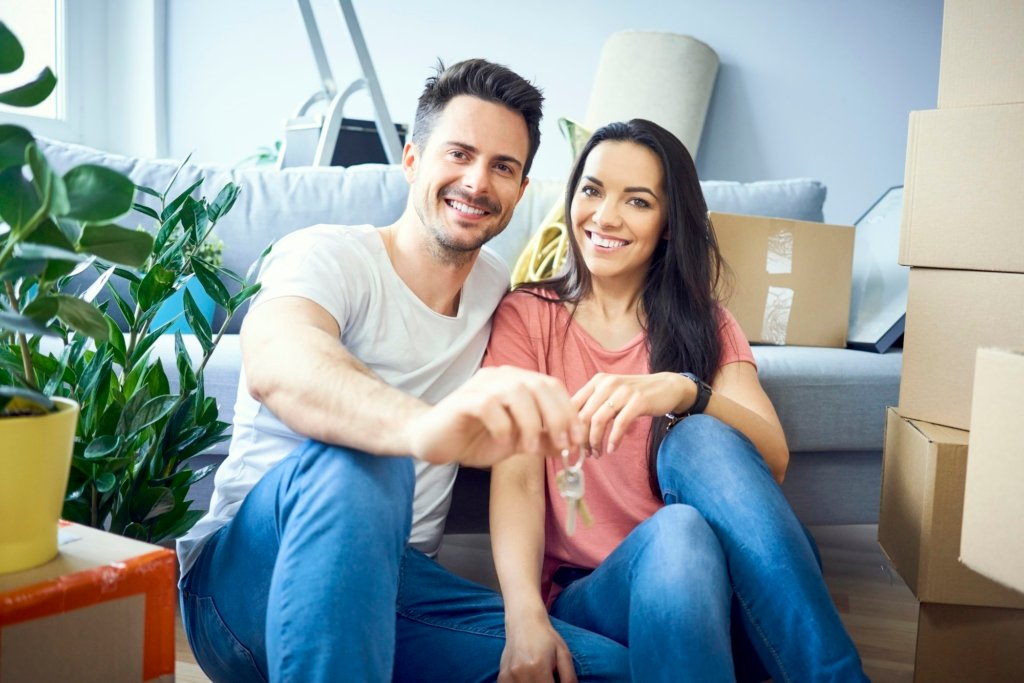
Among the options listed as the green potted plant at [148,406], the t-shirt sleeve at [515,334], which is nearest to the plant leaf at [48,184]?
the green potted plant at [148,406]

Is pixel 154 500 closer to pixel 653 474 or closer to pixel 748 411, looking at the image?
pixel 653 474

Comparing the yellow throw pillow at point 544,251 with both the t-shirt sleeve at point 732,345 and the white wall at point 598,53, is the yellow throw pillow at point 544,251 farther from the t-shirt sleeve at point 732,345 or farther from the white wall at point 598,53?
the white wall at point 598,53

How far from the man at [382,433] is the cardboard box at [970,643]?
23.5 inches

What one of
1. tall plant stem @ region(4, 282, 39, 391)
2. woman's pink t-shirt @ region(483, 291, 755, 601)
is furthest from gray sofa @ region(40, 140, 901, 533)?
tall plant stem @ region(4, 282, 39, 391)

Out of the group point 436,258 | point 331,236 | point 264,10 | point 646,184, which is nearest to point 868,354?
point 646,184

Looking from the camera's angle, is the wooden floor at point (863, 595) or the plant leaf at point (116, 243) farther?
the wooden floor at point (863, 595)

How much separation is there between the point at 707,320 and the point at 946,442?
0.38 metres

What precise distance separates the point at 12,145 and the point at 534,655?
27.9 inches

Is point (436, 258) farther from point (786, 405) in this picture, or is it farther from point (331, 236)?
point (786, 405)

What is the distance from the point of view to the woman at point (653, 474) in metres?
0.99

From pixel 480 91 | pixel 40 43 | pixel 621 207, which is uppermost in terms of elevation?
pixel 40 43

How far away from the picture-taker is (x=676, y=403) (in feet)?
3.90

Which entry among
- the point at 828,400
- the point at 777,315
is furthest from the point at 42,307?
the point at 777,315

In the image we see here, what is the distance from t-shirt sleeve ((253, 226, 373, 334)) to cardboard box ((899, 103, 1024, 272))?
0.80 m
